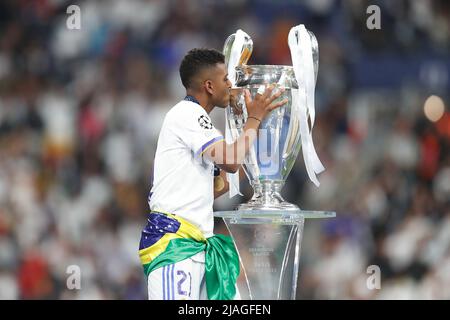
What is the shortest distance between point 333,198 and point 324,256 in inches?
18.8

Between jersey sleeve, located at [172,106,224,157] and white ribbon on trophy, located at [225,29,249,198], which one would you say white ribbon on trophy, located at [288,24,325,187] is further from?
jersey sleeve, located at [172,106,224,157]

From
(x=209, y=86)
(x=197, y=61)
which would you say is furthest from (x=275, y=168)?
(x=197, y=61)

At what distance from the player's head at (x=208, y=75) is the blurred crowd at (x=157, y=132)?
284 cm

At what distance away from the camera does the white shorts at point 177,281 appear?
3.50 m

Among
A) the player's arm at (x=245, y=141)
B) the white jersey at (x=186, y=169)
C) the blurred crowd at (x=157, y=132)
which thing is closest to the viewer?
the player's arm at (x=245, y=141)

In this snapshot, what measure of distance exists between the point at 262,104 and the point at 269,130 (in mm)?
156

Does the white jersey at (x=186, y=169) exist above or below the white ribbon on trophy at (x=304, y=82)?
below

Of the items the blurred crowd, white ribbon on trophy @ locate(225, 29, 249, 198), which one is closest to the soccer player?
white ribbon on trophy @ locate(225, 29, 249, 198)

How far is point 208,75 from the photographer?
369cm

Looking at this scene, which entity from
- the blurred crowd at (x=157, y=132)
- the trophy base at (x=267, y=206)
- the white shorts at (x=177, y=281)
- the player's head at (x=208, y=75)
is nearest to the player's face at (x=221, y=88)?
the player's head at (x=208, y=75)

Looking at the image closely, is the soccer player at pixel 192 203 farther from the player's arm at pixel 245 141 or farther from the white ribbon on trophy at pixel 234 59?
the white ribbon on trophy at pixel 234 59

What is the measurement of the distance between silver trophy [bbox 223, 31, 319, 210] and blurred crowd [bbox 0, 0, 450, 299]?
283 cm

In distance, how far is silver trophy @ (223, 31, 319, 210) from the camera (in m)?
3.63
